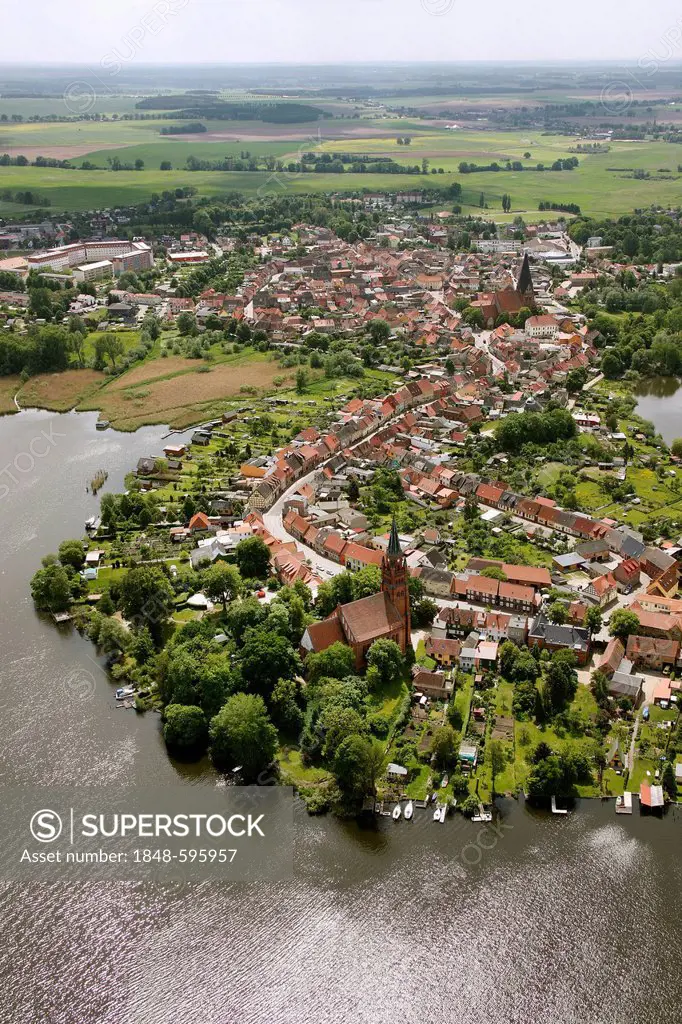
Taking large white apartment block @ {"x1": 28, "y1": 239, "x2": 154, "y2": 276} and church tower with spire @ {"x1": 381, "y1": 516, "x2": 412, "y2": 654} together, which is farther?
large white apartment block @ {"x1": 28, "y1": 239, "x2": 154, "y2": 276}

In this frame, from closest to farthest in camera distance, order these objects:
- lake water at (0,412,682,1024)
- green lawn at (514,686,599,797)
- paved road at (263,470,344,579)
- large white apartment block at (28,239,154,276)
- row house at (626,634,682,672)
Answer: lake water at (0,412,682,1024) < green lawn at (514,686,599,797) < row house at (626,634,682,672) < paved road at (263,470,344,579) < large white apartment block at (28,239,154,276)

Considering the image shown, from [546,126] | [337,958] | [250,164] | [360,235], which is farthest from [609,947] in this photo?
[546,126]

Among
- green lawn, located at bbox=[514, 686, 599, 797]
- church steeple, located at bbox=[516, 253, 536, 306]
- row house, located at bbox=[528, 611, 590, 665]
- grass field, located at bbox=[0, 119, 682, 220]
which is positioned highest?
grass field, located at bbox=[0, 119, 682, 220]

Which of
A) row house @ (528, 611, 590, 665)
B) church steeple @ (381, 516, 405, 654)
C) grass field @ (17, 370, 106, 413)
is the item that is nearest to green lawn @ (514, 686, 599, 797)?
row house @ (528, 611, 590, 665)

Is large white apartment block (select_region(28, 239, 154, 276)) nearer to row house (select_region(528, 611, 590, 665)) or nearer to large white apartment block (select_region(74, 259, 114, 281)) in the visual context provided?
large white apartment block (select_region(74, 259, 114, 281))

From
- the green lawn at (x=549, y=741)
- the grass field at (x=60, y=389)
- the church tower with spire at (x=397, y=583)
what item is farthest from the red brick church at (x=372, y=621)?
the grass field at (x=60, y=389)

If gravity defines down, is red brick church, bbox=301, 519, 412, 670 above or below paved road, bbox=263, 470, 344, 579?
above

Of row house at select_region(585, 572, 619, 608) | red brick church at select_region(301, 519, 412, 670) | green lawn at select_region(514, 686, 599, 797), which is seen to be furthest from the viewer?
row house at select_region(585, 572, 619, 608)

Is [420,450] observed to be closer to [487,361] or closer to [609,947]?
[487,361]
